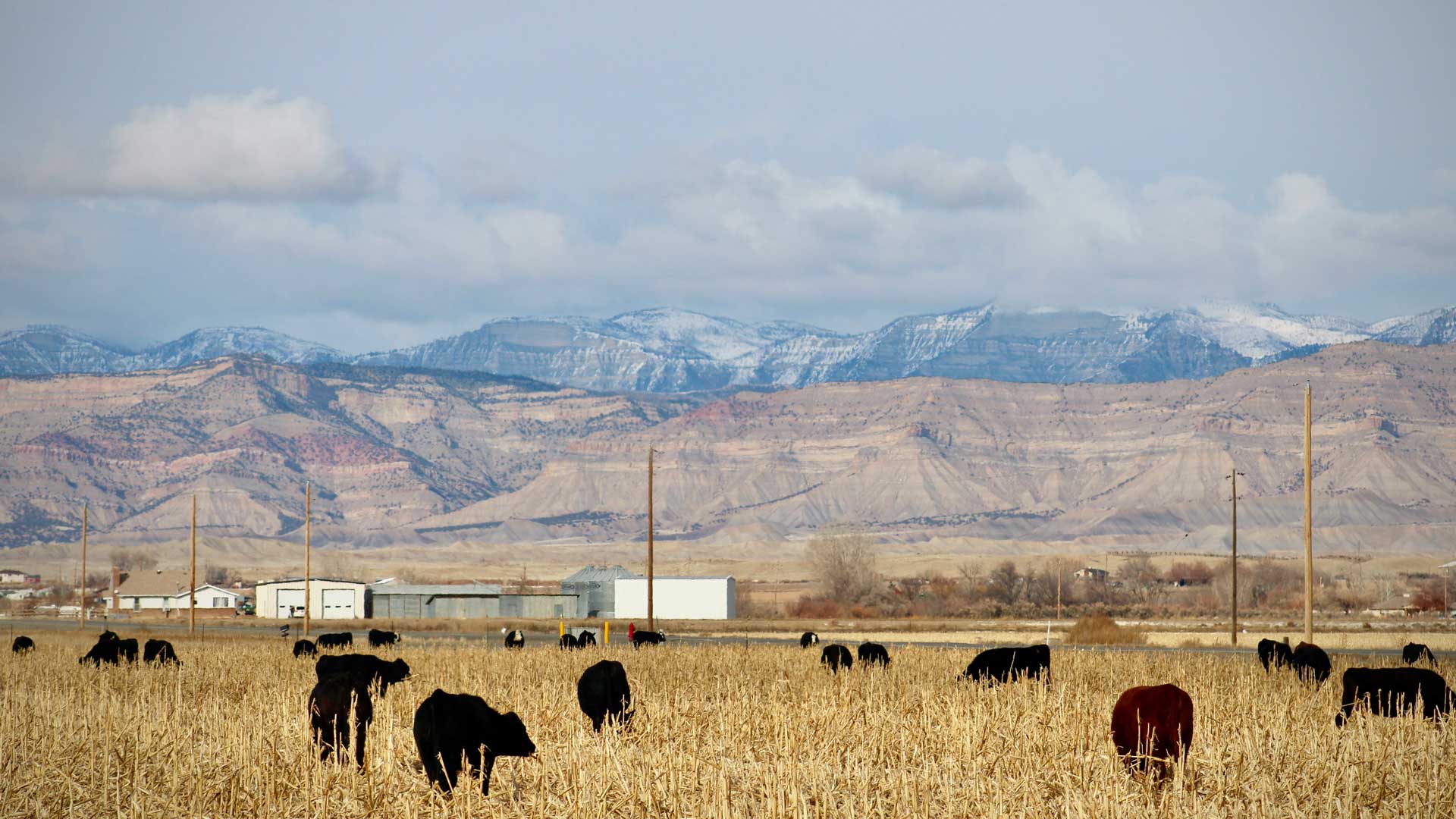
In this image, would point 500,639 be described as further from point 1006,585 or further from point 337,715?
point 1006,585

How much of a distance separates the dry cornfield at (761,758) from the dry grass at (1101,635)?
1164 inches

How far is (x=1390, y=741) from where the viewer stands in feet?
46.2

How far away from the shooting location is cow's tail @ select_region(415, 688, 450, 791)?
40.1 feet

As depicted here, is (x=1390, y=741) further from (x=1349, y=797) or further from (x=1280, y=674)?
(x=1280, y=674)

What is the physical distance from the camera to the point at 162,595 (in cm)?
11000

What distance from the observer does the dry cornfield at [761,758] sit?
11.6 meters

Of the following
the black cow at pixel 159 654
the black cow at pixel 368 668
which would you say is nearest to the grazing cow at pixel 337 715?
the black cow at pixel 368 668

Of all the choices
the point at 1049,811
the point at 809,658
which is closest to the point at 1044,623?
the point at 809,658

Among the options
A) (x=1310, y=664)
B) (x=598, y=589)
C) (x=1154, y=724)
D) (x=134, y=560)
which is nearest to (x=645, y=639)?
(x=1310, y=664)

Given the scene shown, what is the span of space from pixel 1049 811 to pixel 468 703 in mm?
4700

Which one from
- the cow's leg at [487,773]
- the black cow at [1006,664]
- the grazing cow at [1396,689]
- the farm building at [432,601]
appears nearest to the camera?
the cow's leg at [487,773]

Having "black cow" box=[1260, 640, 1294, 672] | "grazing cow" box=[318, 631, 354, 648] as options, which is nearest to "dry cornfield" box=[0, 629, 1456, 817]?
"black cow" box=[1260, 640, 1294, 672]

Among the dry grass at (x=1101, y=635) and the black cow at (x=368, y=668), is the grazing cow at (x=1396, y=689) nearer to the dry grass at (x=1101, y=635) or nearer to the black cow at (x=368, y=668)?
the black cow at (x=368, y=668)

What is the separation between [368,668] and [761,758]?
7758mm
